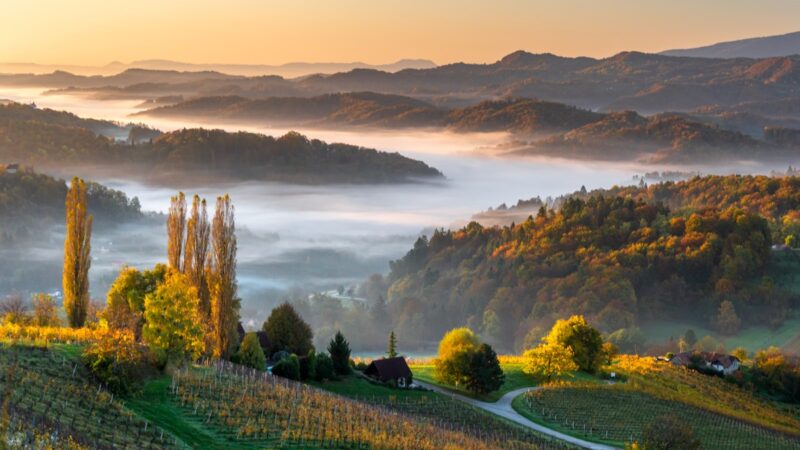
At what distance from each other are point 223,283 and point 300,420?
17.0 meters

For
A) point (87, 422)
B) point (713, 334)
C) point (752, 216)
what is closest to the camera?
point (87, 422)

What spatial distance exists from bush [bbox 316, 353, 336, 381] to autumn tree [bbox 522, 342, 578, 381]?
22287 millimetres

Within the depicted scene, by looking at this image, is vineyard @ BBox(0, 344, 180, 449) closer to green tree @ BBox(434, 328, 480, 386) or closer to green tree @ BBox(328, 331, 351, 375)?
green tree @ BBox(328, 331, 351, 375)

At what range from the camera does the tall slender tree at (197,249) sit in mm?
55812

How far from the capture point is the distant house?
9438 centimetres

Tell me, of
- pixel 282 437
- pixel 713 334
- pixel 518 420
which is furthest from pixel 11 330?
pixel 713 334

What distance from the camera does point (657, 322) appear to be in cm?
17775

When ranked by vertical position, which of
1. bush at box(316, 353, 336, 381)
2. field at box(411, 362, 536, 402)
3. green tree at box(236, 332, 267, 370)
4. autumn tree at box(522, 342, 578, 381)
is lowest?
field at box(411, 362, 536, 402)

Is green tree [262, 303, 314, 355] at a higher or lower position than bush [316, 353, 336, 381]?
higher

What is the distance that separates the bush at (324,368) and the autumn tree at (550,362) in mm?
22287

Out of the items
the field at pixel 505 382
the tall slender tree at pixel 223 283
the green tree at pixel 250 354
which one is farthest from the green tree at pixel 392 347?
the tall slender tree at pixel 223 283

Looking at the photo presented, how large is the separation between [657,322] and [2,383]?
519 ft

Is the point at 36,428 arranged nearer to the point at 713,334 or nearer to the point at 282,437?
the point at 282,437

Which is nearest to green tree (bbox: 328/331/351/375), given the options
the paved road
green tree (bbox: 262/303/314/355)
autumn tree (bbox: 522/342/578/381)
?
green tree (bbox: 262/303/314/355)
